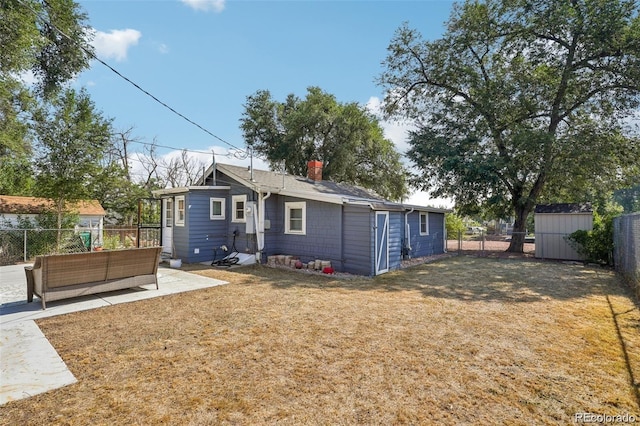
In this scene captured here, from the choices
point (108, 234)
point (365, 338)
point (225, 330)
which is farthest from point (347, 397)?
point (108, 234)

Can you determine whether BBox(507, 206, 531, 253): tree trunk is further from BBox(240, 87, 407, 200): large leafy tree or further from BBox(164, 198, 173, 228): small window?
BBox(164, 198, 173, 228): small window

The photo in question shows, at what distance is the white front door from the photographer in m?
11.9

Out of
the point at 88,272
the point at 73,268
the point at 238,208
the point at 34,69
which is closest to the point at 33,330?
the point at 73,268

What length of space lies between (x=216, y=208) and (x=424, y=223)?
9.09m

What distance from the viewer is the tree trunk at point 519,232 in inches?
601

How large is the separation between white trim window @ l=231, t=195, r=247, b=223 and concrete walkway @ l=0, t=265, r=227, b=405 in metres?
3.43

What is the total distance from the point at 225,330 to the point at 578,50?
716 inches

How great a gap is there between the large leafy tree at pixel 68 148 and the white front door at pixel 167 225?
12.4ft

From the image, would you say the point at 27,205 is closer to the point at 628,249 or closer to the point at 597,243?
the point at 628,249

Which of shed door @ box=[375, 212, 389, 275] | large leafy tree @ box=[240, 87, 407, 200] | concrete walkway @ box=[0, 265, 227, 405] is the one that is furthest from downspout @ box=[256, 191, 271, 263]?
large leafy tree @ box=[240, 87, 407, 200]

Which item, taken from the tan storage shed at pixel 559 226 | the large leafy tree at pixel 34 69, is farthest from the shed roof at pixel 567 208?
the large leafy tree at pixel 34 69

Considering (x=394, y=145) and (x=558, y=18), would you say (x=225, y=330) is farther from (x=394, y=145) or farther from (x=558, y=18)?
(x=394, y=145)

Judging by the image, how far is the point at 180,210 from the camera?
11.4m

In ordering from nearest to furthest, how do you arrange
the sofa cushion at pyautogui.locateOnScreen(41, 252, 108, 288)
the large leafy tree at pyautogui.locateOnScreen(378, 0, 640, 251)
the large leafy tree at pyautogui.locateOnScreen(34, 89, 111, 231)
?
1. the sofa cushion at pyautogui.locateOnScreen(41, 252, 108, 288)
2. the large leafy tree at pyautogui.locateOnScreen(34, 89, 111, 231)
3. the large leafy tree at pyautogui.locateOnScreen(378, 0, 640, 251)
